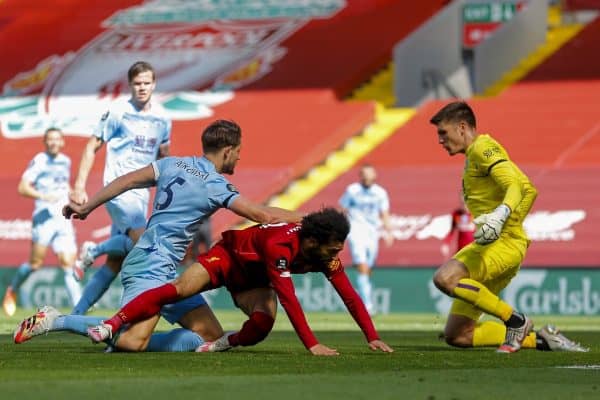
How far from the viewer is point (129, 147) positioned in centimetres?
1269

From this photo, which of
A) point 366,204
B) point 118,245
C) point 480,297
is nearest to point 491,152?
point 480,297

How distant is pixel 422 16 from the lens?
95.1 ft

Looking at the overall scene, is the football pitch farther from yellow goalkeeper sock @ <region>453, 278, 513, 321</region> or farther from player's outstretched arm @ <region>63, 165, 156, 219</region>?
player's outstretched arm @ <region>63, 165, 156, 219</region>

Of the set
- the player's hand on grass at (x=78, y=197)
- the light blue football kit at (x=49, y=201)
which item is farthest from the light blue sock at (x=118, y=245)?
the light blue football kit at (x=49, y=201)

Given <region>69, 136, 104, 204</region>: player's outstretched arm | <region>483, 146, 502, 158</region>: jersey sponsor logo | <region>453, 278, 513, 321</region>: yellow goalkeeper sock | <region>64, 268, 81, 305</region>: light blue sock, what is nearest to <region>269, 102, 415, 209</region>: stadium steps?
<region>64, 268, 81, 305</region>: light blue sock

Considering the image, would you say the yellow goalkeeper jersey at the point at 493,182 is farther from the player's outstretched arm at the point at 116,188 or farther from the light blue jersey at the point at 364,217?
the light blue jersey at the point at 364,217

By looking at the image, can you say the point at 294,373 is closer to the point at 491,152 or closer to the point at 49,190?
the point at 491,152

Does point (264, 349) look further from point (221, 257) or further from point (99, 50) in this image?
point (99, 50)

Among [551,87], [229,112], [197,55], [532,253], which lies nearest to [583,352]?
[532,253]

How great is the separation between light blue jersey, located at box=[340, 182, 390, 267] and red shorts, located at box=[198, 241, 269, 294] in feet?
35.5

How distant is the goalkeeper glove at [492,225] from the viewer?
30.8 feet

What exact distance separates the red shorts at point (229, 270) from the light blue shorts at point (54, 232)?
822 cm

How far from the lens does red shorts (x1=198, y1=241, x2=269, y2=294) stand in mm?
9695

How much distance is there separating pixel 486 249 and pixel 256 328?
5.78 ft
